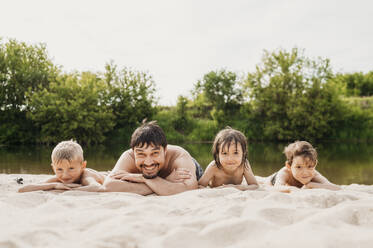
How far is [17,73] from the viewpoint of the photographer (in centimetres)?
2459

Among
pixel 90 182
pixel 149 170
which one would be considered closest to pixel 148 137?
pixel 149 170

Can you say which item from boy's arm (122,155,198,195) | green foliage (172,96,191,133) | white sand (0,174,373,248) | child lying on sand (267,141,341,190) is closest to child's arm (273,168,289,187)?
child lying on sand (267,141,341,190)

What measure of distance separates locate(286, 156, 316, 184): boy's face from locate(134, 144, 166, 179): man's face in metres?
2.14

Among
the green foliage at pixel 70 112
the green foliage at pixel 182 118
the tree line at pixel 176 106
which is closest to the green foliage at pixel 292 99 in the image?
the tree line at pixel 176 106

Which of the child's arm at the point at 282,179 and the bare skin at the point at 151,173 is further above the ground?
the bare skin at the point at 151,173

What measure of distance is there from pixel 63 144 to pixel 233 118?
1035 inches

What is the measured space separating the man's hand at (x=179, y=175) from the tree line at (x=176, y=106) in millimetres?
20536

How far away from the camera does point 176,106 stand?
2875 cm

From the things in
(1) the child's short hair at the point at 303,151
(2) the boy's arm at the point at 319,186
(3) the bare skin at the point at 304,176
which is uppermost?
(1) the child's short hair at the point at 303,151

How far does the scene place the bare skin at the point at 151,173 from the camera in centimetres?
355

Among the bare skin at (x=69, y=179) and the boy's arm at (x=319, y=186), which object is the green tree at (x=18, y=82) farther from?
the boy's arm at (x=319, y=186)

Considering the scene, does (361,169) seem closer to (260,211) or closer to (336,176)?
(336,176)

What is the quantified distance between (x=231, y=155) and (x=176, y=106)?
2492cm

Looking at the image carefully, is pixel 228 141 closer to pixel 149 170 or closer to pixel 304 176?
pixel 149 170
